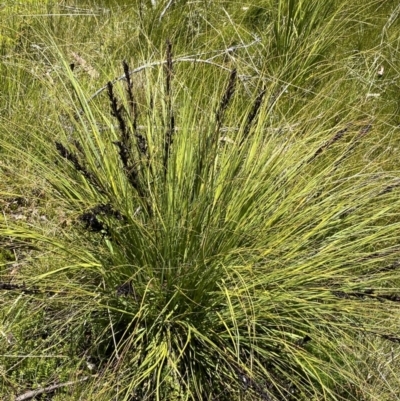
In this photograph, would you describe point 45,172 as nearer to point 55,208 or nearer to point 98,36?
point 55,208

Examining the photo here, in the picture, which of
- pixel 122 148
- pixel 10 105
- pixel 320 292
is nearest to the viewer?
pixel 122 148

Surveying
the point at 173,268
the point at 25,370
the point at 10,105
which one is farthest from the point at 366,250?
the point at 10,105

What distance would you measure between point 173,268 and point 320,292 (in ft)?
1.43

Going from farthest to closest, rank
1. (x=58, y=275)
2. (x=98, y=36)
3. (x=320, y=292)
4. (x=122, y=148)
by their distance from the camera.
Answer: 1. (x=98, y=36)
2. (x=58, y=275)
3. (x=320, y=292)
4. (x=122, y=148)

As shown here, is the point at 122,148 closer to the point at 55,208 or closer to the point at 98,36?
the point at 55,208

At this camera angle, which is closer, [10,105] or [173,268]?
[173,268]

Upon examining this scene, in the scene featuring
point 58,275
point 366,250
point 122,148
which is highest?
point 122,148

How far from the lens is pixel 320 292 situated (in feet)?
5.56

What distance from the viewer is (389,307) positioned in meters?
1.75

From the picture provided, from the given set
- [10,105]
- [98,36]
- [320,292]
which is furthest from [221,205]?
[98,36]

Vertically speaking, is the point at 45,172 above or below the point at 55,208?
above

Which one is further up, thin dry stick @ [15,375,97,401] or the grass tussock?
the grass tussock

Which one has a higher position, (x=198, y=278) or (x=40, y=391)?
(x=198, y=278)

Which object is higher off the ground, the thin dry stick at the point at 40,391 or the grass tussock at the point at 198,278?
the grass tussock at the point at 198,278
